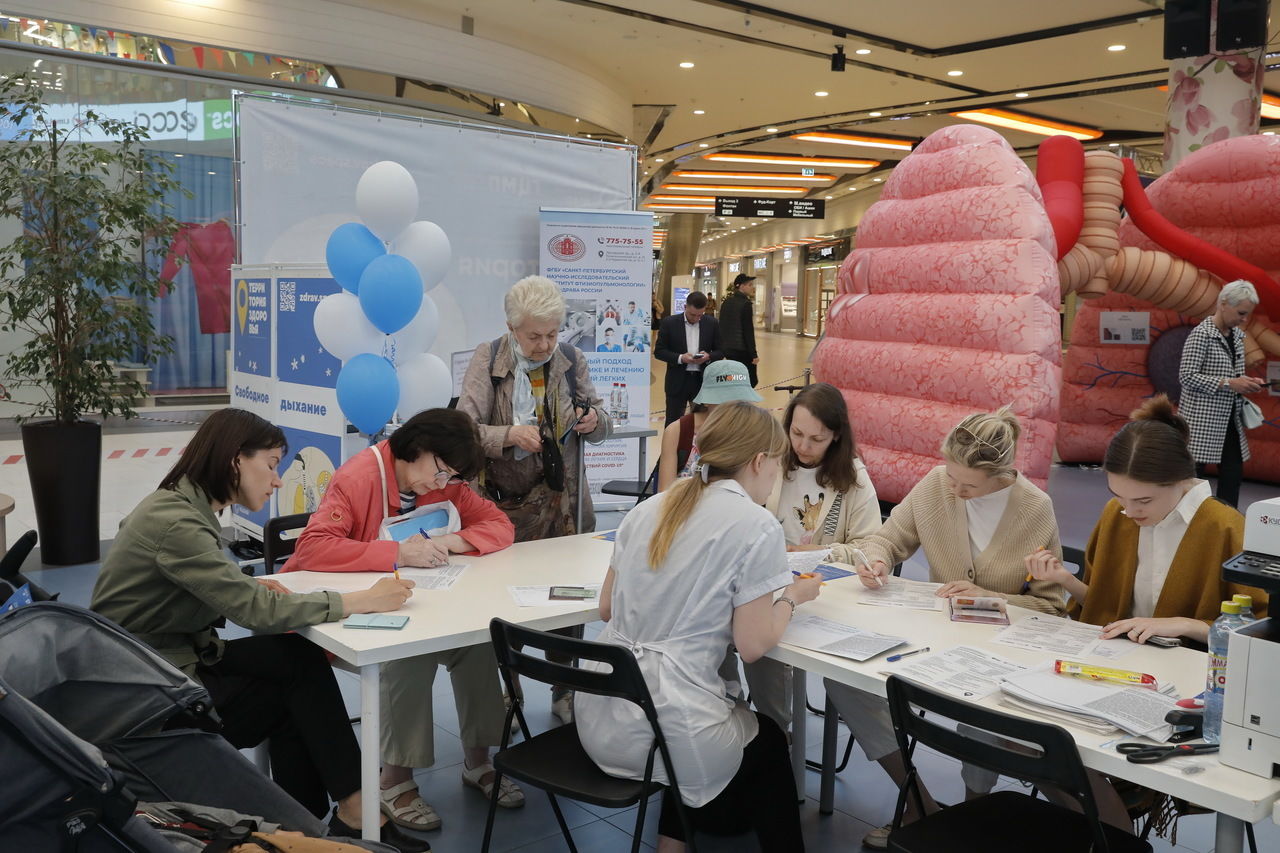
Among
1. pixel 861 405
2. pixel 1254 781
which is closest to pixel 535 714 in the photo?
pixel 1254 781

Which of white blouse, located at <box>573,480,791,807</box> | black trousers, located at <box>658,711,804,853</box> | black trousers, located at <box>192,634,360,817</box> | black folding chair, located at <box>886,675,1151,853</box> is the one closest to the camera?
black folding chair, located at <box>886,675,1151,853</box>

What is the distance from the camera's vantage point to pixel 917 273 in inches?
239

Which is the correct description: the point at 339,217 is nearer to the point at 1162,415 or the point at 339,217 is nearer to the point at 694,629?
the point at 694,629

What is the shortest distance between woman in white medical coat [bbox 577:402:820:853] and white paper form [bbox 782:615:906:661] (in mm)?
111

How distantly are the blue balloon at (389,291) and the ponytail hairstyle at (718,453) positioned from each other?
1974 millimetres

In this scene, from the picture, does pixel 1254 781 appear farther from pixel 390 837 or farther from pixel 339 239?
pixel 339 239

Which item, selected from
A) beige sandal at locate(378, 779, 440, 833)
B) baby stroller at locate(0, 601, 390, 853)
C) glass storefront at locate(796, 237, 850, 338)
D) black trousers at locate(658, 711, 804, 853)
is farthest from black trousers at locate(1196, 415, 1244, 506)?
glass storefront at locate(796, 237, 850, 338)

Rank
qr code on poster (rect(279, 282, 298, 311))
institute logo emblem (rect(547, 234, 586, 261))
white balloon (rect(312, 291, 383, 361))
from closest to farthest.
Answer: white balloon (rect(312, 291, 383, 361))
qr code on poster (rect(279, 282, 298, 311))
institute logo emblem (rect(547, 234, 586, 261))

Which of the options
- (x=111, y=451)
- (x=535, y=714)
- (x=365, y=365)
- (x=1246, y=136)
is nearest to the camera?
(x=535, y=714)

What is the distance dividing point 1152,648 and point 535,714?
7.04 ft

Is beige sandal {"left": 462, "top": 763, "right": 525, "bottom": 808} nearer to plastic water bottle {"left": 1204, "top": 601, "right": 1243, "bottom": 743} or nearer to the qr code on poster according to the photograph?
plastic water bottle {"left": 1204, "top": 601, "right": 1243, "bottom": 743}

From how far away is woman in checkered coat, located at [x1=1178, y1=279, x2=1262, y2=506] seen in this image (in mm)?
6391

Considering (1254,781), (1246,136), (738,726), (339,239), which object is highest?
(1246,136)

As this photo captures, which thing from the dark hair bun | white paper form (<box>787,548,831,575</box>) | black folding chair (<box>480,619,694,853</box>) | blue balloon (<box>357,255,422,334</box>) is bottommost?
black folding chair (<box>480,619,694,853</box>)
